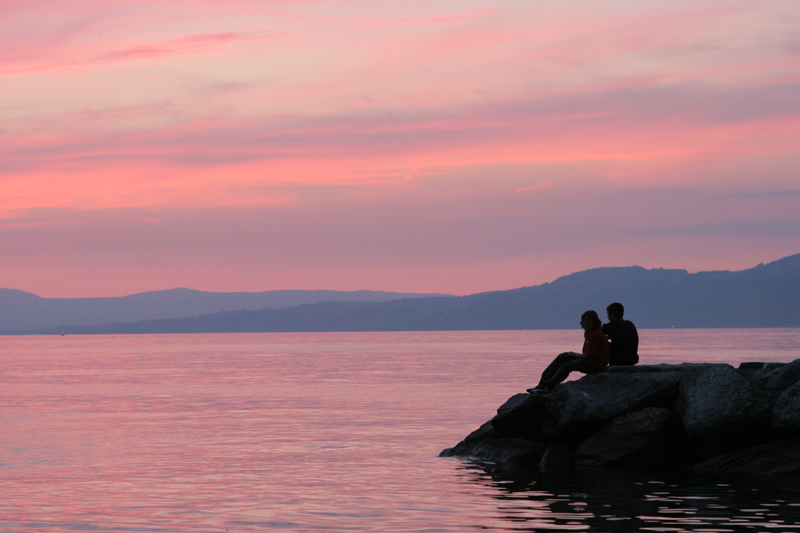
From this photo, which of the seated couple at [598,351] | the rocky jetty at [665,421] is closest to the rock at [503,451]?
the rocky jetty at [665,421]

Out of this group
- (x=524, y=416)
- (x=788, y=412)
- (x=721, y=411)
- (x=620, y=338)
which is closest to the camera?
(x=788, y=412)

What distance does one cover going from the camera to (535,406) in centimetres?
2320

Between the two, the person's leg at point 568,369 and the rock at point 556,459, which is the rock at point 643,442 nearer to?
the rock at point 556,459

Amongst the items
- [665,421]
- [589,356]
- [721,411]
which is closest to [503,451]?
[589,356]

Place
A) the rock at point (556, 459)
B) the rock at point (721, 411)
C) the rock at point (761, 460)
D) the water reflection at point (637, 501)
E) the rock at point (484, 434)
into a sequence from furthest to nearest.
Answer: the rock at point (484, 434), the rock at point (556, 459), the rock at point (721, 411), the rock at point (761, 460), the water reflection at point (637, 501)

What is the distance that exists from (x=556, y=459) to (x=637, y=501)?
493 centimetres

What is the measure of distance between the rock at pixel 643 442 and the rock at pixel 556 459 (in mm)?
362

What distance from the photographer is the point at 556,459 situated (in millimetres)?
22406

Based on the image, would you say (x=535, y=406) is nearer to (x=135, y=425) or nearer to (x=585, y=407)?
(x=585, y=407)

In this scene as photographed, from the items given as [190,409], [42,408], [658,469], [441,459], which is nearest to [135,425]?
[190,409]

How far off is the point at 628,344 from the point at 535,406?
298 centimetres

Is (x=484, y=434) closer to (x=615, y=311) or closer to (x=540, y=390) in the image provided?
(x=540, y=390)

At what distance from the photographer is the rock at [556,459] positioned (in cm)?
2219

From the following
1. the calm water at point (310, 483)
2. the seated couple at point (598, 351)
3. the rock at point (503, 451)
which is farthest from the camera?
the seated couple at point (598, 351)
